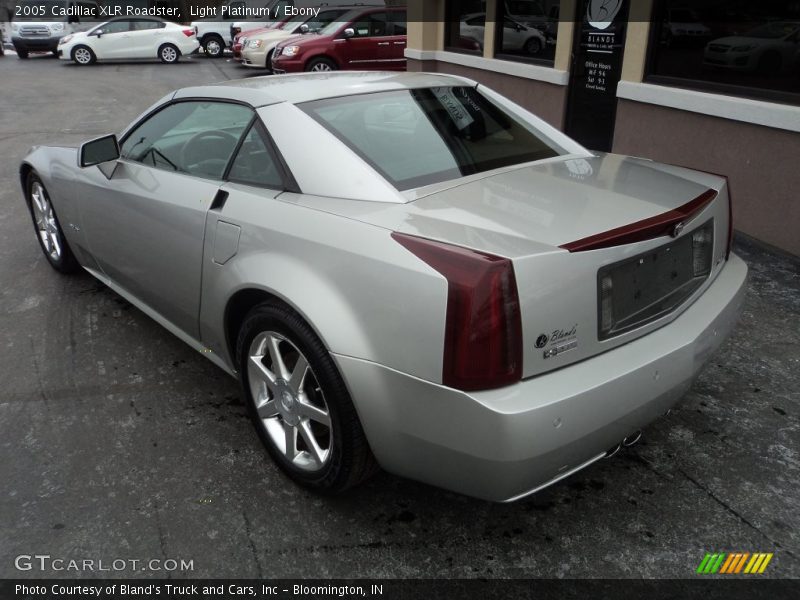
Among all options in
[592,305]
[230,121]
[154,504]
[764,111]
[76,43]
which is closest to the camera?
[592,305]

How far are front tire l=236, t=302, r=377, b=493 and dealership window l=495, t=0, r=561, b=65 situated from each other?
21.5 ft

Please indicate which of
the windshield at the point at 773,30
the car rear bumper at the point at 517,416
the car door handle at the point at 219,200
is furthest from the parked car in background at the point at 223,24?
the car rear bumper at the point at 517,416

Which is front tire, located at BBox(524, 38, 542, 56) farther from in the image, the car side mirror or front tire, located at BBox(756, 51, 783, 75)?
the car side mirror

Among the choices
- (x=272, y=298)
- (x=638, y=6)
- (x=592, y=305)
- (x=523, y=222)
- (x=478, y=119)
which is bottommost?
(x=272, y=298)

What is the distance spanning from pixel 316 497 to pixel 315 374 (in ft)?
1.97

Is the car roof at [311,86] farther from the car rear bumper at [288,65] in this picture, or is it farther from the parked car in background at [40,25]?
the parked car in background at [40,25]

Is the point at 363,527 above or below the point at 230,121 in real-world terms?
below

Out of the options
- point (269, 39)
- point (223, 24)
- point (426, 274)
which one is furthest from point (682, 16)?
point (223, 24)

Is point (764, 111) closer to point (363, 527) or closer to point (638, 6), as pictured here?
point (638, 6)

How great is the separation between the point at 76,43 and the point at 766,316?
2301 centimetres

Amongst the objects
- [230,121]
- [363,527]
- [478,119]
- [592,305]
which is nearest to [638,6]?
[478,119]

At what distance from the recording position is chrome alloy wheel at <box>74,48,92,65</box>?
71.5 ft

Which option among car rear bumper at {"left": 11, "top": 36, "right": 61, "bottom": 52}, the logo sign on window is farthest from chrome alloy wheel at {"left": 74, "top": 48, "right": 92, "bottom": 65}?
the logo sign on window

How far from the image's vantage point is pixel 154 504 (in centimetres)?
262
